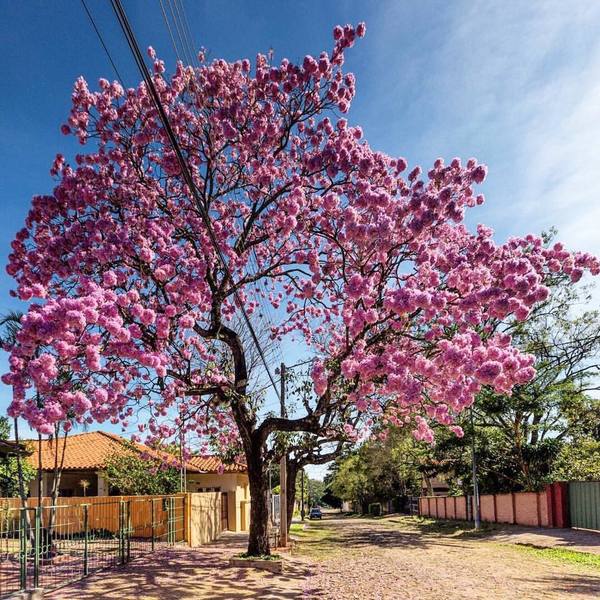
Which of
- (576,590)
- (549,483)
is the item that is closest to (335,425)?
(576,590)

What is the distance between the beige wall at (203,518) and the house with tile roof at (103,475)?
2.26 m

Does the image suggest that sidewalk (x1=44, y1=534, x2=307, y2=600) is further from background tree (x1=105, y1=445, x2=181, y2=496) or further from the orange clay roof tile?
the orange clay roof tile

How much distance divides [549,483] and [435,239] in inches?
650

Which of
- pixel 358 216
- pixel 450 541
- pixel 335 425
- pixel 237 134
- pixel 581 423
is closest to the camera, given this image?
pixel 358 216

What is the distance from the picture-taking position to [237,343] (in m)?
14.3

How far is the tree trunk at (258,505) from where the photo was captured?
46.7 ft

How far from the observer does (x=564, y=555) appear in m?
16.2

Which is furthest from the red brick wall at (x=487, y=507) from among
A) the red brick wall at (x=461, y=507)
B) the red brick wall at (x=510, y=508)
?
the red brick wall at (x=461, y=507)

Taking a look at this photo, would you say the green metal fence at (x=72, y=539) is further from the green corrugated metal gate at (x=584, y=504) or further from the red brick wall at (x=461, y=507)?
the red brick wall at (x=461, y=507)

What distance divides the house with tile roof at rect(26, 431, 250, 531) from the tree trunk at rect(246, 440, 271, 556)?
38.3 ft

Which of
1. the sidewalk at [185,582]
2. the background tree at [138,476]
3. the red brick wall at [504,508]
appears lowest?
the red brick wall at [504,508]

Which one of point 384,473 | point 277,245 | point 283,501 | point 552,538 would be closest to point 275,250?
point 277,245

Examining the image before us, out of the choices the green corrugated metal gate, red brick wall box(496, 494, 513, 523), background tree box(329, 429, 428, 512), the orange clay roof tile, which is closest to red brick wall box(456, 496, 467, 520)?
background tree box(329, 429, 428, 512)

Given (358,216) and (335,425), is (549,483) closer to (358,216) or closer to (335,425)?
(335,425)
